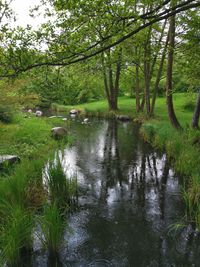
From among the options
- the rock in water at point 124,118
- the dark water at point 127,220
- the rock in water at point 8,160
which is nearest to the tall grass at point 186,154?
the dark water at point 127,220

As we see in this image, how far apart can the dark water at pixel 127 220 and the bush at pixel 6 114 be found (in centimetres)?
601

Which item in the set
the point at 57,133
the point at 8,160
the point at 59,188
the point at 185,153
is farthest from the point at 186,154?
the point at 57,133

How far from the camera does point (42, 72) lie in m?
7.13

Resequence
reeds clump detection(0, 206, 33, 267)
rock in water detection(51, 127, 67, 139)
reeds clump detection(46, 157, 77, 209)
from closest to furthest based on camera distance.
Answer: reeds clump detection(0, 206, 33, 267)
reeds clump detection(46, 157, 77, 209)
rock in water detection(51, 127, 67, 139)

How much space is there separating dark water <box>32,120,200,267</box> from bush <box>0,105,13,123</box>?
19.7 ft

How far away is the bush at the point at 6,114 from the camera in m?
14.1

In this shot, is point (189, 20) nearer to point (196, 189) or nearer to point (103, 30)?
point (103, 30)

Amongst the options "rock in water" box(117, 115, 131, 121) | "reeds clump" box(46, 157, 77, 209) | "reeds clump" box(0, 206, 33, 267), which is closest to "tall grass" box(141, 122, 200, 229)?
"reeds clump" box(46, 157, 77, 209)

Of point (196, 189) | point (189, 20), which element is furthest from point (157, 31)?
point (196, 189)

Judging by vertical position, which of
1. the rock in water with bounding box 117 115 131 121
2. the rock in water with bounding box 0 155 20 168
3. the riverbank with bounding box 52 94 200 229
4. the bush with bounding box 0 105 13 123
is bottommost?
the rock in water with bounding box 117 115 131 121

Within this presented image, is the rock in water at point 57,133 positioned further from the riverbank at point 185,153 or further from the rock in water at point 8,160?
the rock in water at point 8,160

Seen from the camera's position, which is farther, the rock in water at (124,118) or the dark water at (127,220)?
the rock in water at (124,118)

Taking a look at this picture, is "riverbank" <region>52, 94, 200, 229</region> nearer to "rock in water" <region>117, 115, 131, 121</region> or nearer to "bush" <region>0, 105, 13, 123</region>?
"bush" <region>0, 105, 13, 123</region>

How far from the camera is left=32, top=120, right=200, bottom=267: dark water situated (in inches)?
171
